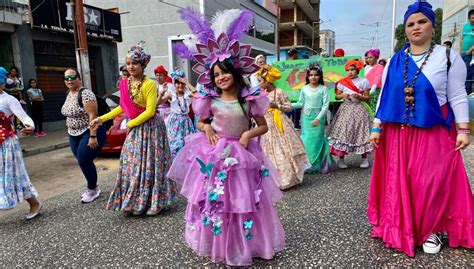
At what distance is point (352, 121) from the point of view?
5.38 metres

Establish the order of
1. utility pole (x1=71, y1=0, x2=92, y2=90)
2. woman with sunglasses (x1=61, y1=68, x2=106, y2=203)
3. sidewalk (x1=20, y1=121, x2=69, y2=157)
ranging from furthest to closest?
1. utility pole (x1=71, y1=0, x2=92, y2=90)
2. sidewalk (x1=20, y1=121, x2=69, y2=157)
3. woman with sunglasses (x1=61, y1=68, x2=106, y2=203)

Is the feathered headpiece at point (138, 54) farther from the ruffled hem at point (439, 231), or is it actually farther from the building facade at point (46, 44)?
the building facade at point (46, 44)

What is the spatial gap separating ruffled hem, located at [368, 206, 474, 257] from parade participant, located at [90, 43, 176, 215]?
236 centimetres

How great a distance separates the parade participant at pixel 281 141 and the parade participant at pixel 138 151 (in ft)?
5.05

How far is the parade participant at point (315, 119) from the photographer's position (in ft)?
16.8

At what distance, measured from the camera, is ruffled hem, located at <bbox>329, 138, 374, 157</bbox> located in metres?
5.35

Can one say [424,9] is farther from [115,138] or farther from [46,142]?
[46,142]

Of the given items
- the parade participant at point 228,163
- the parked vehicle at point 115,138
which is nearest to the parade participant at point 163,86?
the parked vehicle at point 115,138

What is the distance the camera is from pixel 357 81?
5.43m

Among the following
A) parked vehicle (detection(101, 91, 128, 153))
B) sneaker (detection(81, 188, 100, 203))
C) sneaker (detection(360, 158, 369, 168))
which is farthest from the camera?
parked vehicle (detection(101, 91, 128, 153))

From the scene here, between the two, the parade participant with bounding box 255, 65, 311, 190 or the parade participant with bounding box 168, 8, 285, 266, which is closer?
the parade participant with bounding box 168, 8, 285, 266

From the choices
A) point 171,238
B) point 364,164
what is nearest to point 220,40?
point 171,238

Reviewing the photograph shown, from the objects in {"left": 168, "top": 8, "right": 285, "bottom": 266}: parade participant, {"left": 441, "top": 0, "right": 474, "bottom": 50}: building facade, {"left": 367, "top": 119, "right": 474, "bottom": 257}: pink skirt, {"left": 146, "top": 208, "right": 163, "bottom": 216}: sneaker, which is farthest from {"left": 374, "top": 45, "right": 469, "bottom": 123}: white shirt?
{"left": 441, "top": 0, "right": 474, "bottom": 50}: building facade

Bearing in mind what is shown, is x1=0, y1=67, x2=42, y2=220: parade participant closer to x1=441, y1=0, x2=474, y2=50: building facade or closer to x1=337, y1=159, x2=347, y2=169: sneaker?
x1=337, y1=159, x2=347, y2=169: sneaker
